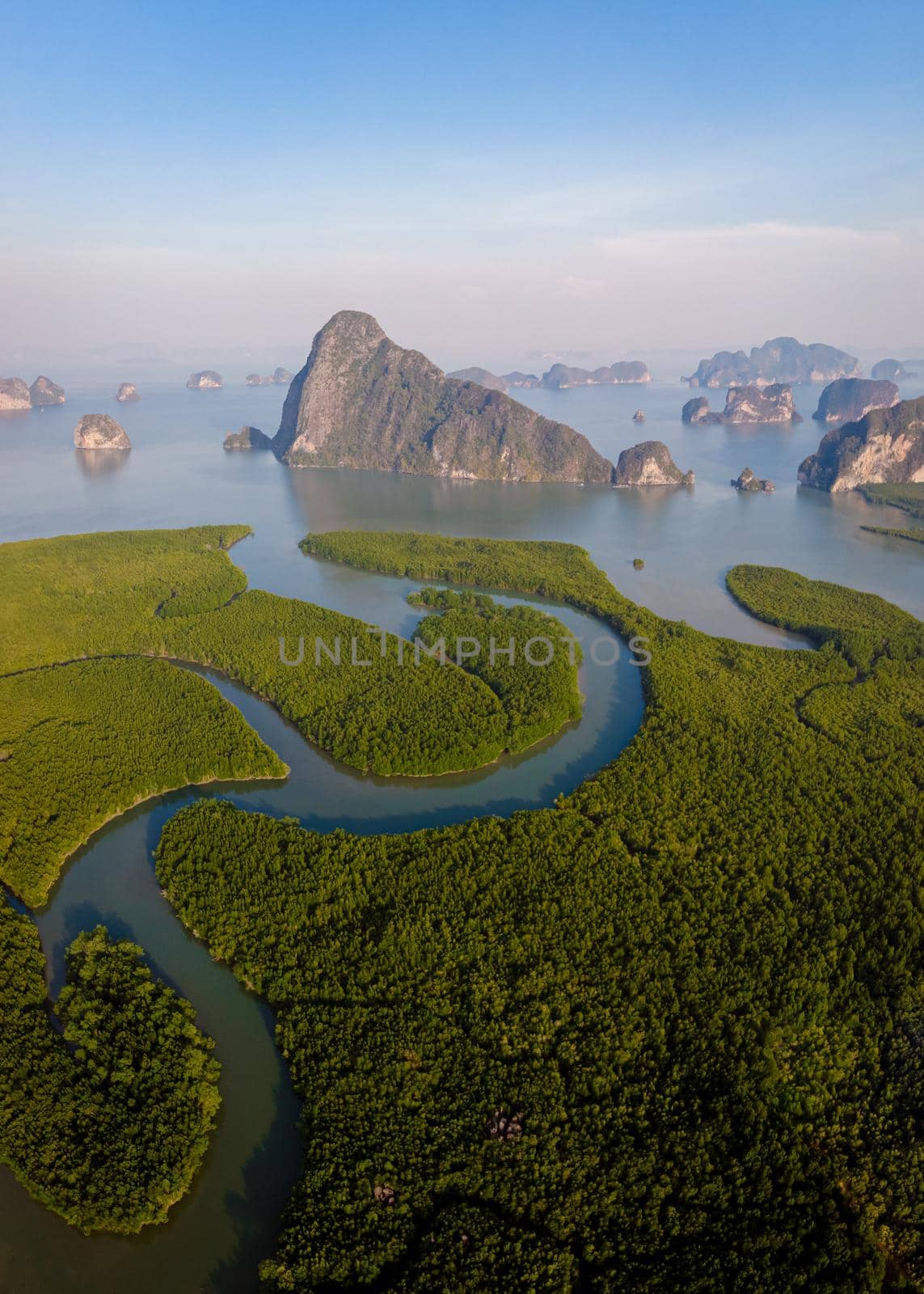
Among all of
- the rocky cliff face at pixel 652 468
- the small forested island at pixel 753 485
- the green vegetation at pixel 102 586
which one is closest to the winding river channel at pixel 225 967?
the green vegetation at pixel 102 586

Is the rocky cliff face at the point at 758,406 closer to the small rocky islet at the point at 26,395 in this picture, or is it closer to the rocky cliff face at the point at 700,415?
the rocky cliff face at the point at 700,415

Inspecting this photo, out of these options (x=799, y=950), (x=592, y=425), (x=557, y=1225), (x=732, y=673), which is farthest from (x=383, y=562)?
(x=592, y=425)

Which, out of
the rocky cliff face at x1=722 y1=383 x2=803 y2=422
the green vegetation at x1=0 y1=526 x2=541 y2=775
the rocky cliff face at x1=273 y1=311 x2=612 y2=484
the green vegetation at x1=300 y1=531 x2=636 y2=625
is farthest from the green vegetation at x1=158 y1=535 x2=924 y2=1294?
the rocky cliff face at x1=722 y1=383 x2=803 y2=422

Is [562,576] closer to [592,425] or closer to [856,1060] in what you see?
[856,1060]

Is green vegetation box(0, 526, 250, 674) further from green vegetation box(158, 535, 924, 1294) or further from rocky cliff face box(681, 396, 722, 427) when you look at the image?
rocky cliff face box(681, 396, 722, 427)

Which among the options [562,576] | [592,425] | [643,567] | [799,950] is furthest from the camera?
[592,425]

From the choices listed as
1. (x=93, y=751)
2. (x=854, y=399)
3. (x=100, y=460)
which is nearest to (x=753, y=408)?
(x=854, y=399)

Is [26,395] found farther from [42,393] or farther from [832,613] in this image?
[832,613]
